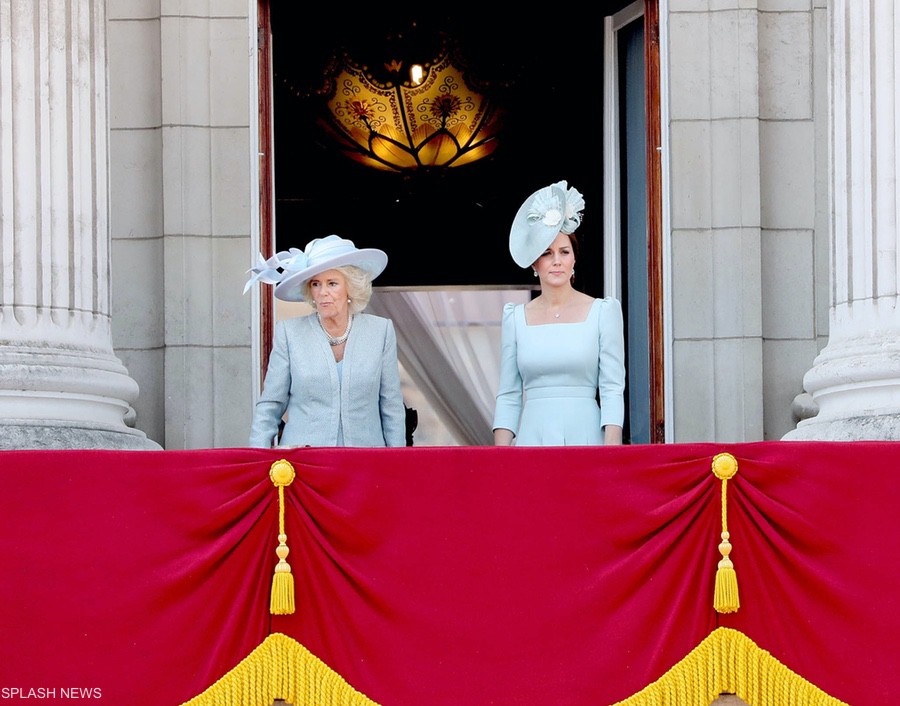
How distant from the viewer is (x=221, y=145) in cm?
970

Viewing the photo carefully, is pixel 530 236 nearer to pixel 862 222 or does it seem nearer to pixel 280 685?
pixel 862 222

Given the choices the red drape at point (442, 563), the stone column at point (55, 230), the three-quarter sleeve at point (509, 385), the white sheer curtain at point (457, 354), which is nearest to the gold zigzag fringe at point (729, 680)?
the red drape at point (442, 563)

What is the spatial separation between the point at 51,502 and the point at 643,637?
7.51ft

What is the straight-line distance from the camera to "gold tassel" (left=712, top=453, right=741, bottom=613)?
20.1ft

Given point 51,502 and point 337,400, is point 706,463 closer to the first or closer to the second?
point 337,400

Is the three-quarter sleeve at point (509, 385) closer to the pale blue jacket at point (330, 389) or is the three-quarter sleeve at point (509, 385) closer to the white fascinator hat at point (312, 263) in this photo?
the pale blue jacket at point (330, 389)

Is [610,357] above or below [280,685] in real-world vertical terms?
above

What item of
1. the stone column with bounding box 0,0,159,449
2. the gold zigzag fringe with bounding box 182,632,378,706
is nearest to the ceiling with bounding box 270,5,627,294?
the stone column with bounding box 0,0,159,449

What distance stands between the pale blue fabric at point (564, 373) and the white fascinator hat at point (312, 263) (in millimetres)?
691

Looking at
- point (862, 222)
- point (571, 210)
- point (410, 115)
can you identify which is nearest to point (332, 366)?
point (571, 210)

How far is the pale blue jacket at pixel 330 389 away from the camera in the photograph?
7414 millimetres

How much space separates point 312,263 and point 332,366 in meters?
0.47

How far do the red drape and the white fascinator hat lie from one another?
1.33 metres

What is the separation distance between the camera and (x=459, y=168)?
14219 millimetres
